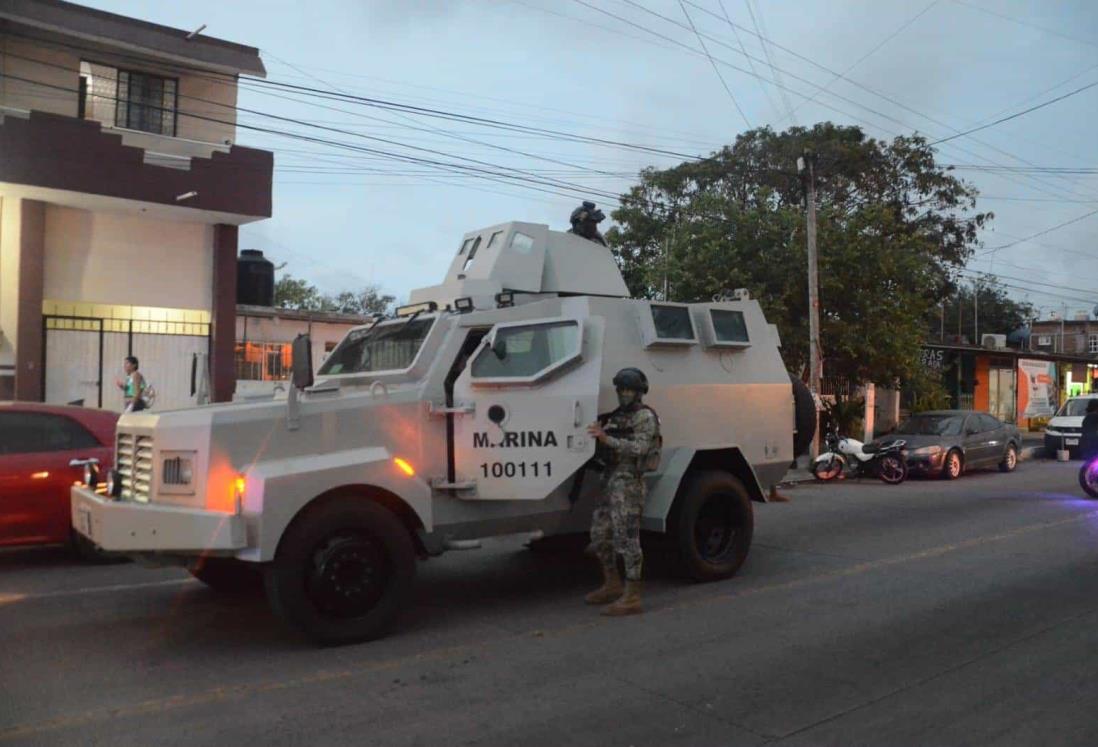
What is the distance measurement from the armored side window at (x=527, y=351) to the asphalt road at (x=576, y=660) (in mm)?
1764

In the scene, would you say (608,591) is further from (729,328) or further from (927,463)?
(927,463)

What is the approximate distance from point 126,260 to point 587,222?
11225mm

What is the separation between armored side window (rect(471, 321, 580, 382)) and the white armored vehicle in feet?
0.04

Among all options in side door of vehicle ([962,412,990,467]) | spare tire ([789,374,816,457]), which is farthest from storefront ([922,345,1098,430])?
spare tire ([789,374,816,457])

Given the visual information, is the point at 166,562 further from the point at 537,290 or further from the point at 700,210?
the point at 700,210

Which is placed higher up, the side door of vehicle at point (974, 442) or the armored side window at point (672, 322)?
the armored side window at point (672, 322)

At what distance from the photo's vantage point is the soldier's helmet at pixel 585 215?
8.48 meters

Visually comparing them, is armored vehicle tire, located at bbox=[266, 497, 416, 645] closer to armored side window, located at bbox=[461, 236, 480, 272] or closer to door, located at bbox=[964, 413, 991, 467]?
armored side window, located at bbox=[461, 236, 480, 272]

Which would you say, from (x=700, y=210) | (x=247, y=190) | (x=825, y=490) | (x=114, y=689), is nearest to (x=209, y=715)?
(x=114, y=689)

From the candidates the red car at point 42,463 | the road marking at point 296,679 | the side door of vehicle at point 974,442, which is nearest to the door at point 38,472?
the red car at point 42,463

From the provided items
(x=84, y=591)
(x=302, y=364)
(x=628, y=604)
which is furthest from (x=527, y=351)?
(x=84, y=591)

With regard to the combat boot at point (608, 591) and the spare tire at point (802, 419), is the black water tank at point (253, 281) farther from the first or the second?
the combat boot at point (608, 591)

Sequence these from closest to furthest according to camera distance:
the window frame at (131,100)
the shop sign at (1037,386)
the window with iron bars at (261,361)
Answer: the window frame at (131,100), the window with iron bars at (261,361), the shop sign at (1037,386)

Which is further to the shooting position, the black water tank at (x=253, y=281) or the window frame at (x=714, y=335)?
the black water tank at (x=253, y=281)
